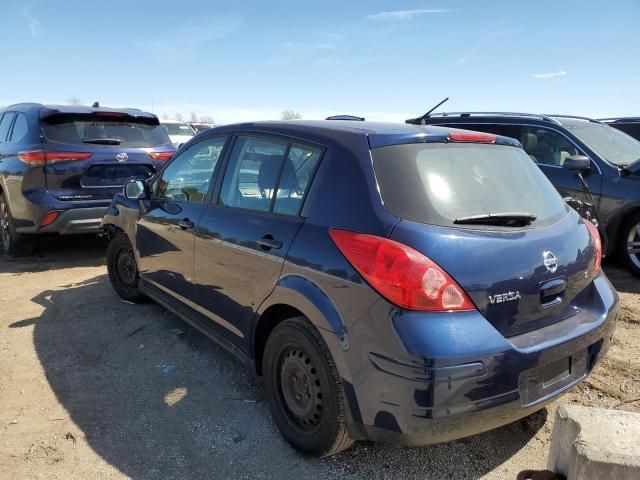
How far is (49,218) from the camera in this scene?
5.84m

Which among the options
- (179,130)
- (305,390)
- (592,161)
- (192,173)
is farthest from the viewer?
(179,130)

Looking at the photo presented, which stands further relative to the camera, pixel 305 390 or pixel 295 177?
pixel 295 177

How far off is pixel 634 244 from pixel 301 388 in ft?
15.7

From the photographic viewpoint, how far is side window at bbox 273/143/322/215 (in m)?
2.67

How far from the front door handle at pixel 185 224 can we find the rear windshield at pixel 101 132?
3.25m

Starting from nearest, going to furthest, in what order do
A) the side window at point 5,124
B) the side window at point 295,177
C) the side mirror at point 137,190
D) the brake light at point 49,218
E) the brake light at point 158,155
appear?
1. the side window at point 295,177
2. the side mirror at point 137,190
3. the brake light at point 49,218
4. the brake light at point 158,155
5. the side window at point 5,124

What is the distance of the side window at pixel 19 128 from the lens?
6.16 m

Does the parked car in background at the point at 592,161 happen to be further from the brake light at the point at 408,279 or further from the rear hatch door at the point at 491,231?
the brake light at the point at 408,279

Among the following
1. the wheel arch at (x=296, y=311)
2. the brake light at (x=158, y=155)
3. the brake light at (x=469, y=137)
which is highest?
the brake light at (x=469, y=137)

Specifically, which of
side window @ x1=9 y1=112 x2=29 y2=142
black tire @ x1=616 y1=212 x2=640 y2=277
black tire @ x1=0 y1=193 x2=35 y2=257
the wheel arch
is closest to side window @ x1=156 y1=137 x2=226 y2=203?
the wheel arch

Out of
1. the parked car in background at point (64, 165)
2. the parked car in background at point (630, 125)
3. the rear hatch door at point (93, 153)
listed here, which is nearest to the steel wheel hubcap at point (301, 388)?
the parked car in background at point (64, 165)

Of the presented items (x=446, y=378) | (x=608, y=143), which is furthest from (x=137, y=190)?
(x=608, y=143)

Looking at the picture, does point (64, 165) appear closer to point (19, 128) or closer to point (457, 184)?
point (19, 128)

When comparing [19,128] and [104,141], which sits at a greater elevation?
[19,128]
